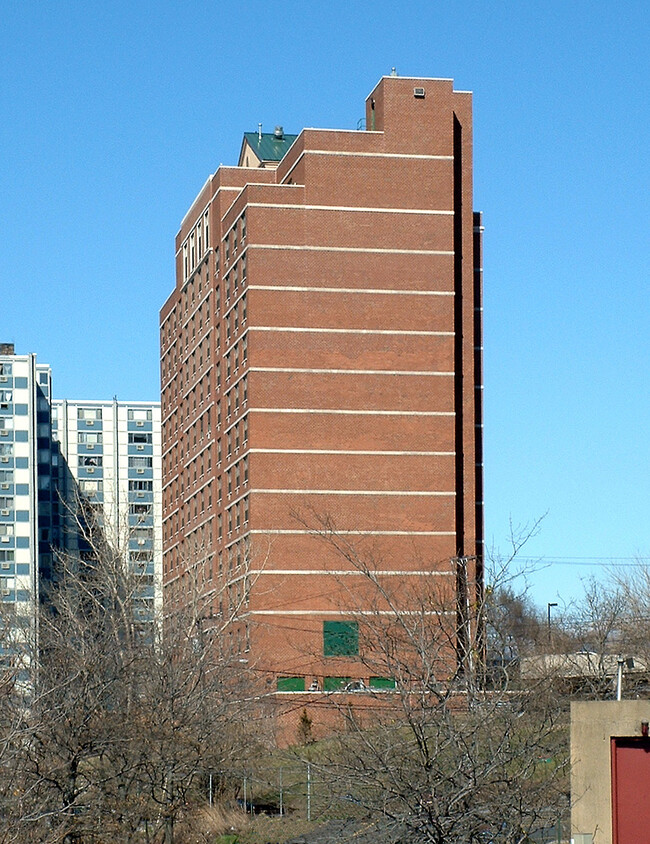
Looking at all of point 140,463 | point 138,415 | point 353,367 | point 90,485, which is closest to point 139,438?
point 138,415

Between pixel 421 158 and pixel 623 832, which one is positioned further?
pixel 421 158

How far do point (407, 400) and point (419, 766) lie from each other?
6118 cm

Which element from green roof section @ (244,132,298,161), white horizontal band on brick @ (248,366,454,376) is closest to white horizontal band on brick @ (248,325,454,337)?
white horizontal band on brick @ (248,366,454,376)

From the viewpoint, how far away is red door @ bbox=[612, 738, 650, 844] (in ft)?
66.0

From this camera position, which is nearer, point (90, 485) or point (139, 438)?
point (90, 485)

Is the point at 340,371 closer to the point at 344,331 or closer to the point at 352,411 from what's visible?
the point at 344,331

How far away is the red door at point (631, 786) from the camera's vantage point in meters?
20.1

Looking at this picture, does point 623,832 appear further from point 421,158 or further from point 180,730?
point 421,158

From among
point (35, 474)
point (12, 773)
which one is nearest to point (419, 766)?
point (12, 773)

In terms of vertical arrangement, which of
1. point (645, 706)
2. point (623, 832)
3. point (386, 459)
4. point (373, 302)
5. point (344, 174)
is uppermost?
point (344, 174)

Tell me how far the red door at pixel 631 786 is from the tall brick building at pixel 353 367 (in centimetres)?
5405

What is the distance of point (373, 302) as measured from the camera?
79750mm

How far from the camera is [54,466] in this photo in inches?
7111

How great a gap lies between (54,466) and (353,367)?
10797cm
